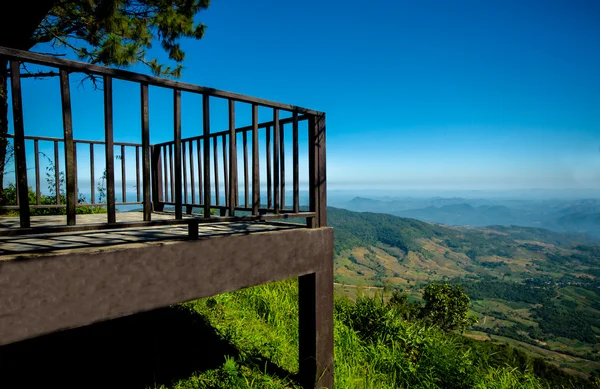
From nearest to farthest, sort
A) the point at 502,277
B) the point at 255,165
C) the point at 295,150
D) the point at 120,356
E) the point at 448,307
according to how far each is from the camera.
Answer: the point at 255,165 < the point at 295,150 < the point at 120,356 < the point at 448,307 < the point at 502,277

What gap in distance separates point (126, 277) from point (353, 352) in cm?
364

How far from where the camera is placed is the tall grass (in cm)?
341

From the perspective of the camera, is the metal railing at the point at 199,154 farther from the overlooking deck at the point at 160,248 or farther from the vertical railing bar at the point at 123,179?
the vertical railing bar at the point at 123,179

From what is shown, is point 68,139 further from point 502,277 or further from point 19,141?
point 502,277

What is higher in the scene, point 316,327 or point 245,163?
point 245,163

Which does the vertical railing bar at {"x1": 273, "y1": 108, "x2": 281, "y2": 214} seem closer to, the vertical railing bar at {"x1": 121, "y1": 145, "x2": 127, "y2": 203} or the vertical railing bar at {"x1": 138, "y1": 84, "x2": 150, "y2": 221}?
the vertical railing bar at {"x1": 138, "y1": 84, "x2": 150, "y2": 221}

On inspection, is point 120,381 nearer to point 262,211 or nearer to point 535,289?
point 262,211

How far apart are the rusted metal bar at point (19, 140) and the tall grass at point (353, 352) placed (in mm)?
2168

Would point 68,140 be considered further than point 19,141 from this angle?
Yes

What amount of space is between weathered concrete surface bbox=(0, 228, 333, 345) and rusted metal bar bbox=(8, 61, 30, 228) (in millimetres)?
269

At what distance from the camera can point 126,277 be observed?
1833 mm

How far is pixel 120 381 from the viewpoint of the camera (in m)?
3.12

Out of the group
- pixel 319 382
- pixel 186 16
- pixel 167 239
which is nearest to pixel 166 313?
pixel 319 382

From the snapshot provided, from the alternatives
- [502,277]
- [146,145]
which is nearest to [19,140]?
[146,145]
